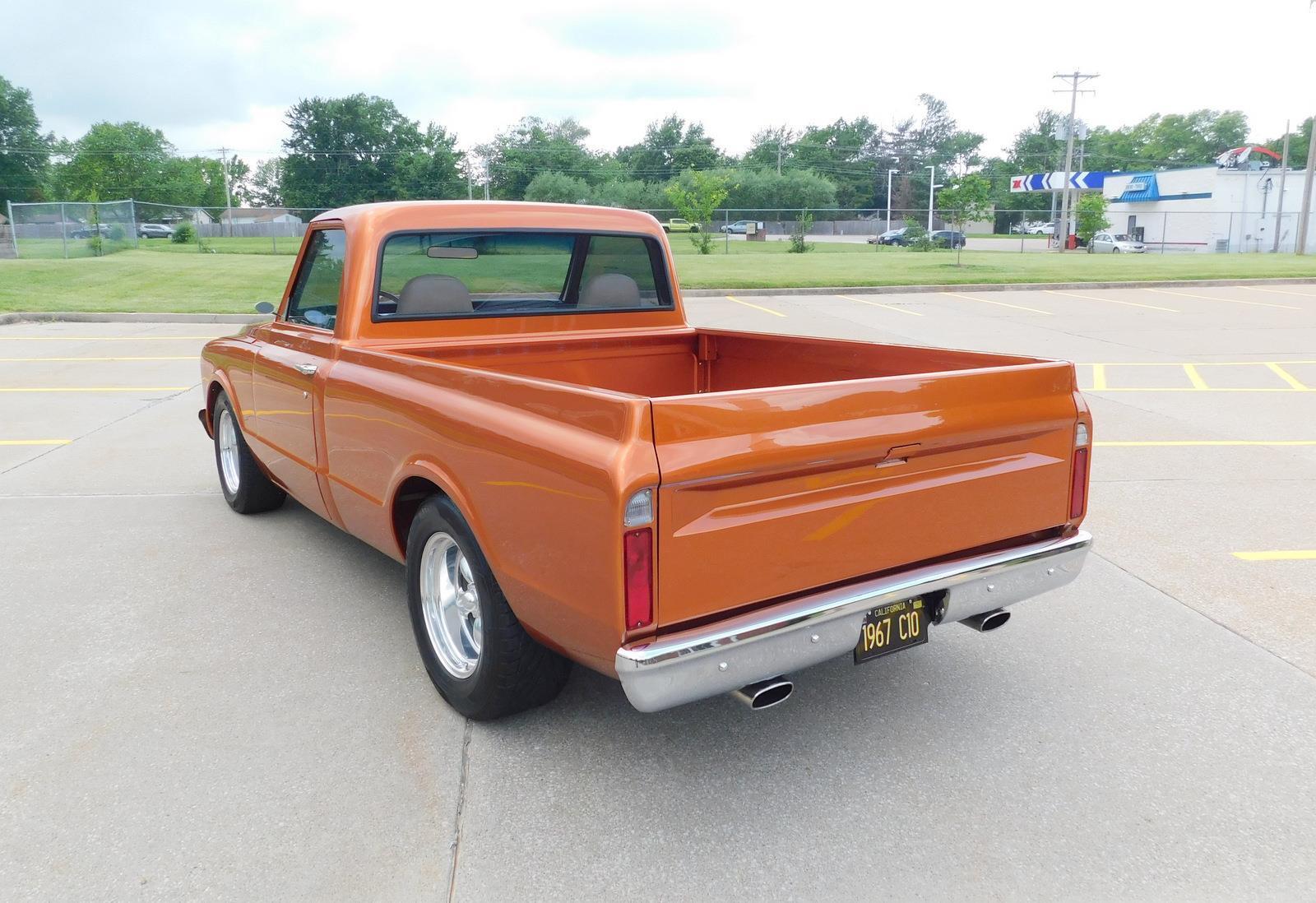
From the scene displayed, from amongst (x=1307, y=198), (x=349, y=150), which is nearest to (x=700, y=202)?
(x=1307, y=198)

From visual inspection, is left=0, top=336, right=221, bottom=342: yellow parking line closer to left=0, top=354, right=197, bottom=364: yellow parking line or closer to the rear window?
left=0, top=354, right=197, bottom=364: yellow parking line

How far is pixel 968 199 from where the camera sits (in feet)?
100

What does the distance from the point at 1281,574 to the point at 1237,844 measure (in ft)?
8.22

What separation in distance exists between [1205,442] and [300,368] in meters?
6.48

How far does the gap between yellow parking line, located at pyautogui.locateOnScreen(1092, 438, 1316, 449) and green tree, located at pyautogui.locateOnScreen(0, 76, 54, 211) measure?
94.9 m

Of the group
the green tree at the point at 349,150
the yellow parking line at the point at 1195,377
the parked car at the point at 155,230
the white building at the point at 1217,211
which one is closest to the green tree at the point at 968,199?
the yellow parking line at the point at 1195,377

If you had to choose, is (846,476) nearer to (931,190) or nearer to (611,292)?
(611,292)

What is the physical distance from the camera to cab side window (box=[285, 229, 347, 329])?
4535 millimetres

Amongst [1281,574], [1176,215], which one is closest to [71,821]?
[1281,574]

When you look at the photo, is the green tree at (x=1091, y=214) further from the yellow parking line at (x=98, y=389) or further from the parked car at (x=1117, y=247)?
the yellow parking line at (x=98, y=389)

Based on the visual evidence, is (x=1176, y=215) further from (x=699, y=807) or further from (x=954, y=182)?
(x=699, y=807)

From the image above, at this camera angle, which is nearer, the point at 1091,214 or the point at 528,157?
the point at 1091,214

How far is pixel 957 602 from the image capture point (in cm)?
314

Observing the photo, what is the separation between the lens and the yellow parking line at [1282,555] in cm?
498
